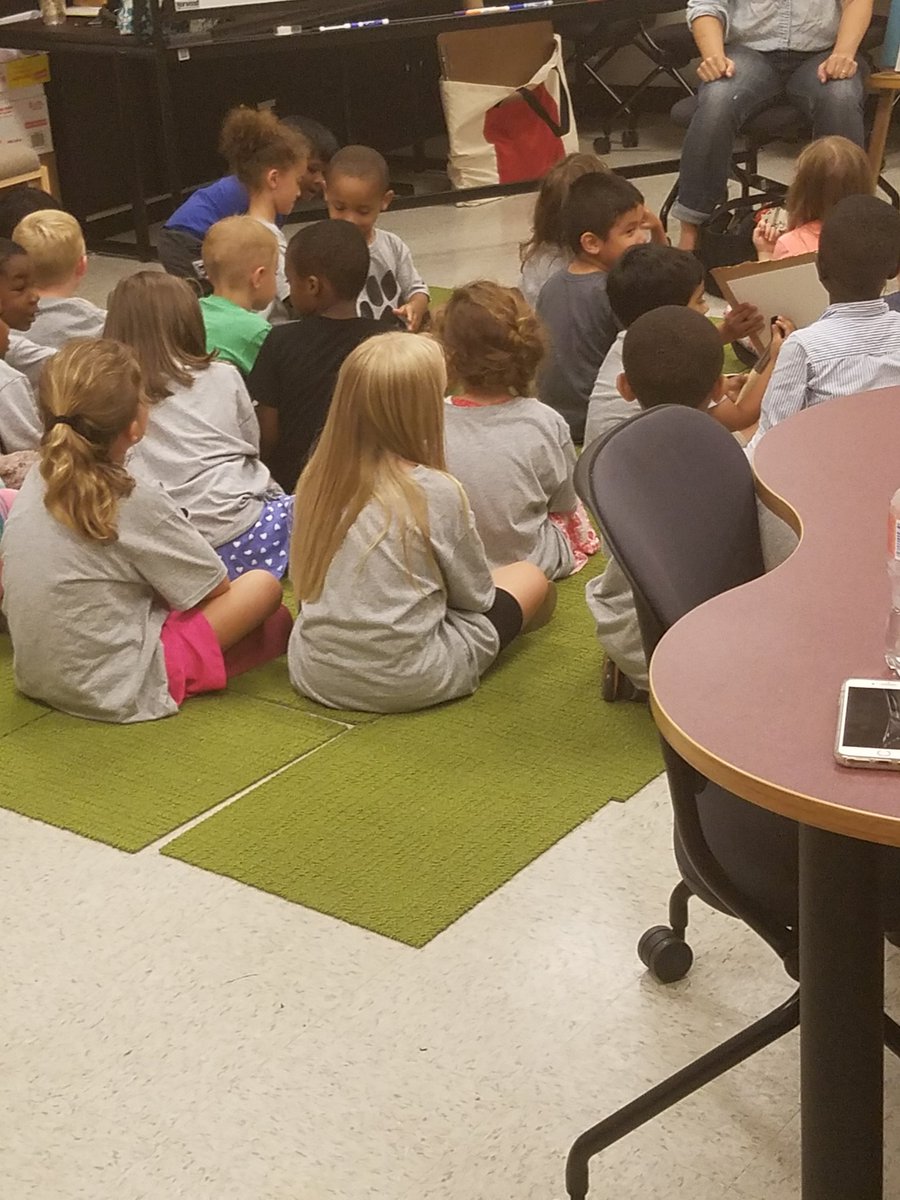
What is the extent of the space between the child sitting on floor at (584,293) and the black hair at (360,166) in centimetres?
63

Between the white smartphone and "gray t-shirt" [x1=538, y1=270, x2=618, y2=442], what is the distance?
2.56m

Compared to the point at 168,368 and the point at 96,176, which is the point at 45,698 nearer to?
the point at 168,368

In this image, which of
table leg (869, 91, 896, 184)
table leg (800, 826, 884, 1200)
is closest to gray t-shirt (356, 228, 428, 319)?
table leg (869, 91, 896, 184)

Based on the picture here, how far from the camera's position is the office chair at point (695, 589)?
1.64 meters

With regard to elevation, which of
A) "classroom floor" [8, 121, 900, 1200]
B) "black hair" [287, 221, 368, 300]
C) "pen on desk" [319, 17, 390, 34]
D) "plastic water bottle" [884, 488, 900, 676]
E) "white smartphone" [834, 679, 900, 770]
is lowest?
"classroom floor" [8, 121, 900, 1200]

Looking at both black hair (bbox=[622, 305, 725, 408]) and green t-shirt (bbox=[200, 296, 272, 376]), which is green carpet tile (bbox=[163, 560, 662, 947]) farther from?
green t-shirt (bbox=[200, 296, 272, 376])

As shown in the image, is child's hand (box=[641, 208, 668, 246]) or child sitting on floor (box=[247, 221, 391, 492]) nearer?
child sitting on floor (box=[247, 221, 391, 492])

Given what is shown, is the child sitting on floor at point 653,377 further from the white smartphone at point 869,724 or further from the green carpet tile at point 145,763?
the white smartphone at point 869,724

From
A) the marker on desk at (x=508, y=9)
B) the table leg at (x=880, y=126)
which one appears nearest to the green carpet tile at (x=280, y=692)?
the table leg at (x=880, y=126)

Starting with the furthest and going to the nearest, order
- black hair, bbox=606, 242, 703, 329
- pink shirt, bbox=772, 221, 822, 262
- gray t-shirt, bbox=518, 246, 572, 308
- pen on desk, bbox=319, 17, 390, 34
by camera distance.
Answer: pen on desk, bbox=319, 17, 390, 34 < gray t-shirt, bbox=518, 246, 572, 308 < pink shirt, bbox=772, 221, 822, 262 < black hair, bbox=606, 242, 703, 329

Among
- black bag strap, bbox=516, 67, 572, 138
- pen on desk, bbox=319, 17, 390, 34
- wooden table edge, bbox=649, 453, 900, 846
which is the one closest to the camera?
wooden table edge, bbox=649, 453, 900, 846

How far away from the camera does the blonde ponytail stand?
2.70 meters

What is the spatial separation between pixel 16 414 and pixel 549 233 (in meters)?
1.60

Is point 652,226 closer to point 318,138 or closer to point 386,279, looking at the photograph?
point 386,279
